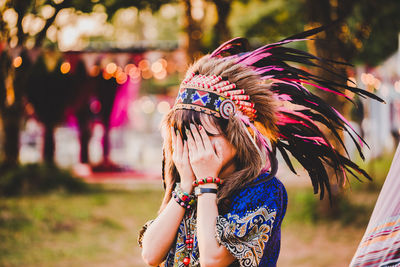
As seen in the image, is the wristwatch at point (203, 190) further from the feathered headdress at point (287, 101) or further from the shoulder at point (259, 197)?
the feathered headdress at point (287, 101)

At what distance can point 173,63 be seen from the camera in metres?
10.3

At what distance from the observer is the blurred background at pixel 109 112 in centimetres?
659

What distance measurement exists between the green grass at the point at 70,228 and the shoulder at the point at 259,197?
4573mm

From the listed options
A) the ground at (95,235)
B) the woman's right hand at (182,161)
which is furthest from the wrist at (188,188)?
the ground at (95,235)

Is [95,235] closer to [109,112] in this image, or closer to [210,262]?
[210,262]

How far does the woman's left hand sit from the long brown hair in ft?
0.17

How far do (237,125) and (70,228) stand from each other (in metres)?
6.35

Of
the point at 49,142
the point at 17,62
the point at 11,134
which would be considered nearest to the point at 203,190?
the point at 17,62

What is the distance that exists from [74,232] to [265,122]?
606cm

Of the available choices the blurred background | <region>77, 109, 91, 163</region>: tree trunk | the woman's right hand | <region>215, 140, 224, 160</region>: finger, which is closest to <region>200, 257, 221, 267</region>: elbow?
the woman's right hand

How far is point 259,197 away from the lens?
1729 mm

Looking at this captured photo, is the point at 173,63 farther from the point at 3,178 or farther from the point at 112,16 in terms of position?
the point at 3,178

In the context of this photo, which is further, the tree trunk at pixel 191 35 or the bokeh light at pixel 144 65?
the bokeh light at pixel 144 65

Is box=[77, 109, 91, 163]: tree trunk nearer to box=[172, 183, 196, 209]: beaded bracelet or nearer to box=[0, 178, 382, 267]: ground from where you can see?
box=[0, 178, 382, 267]: ground
